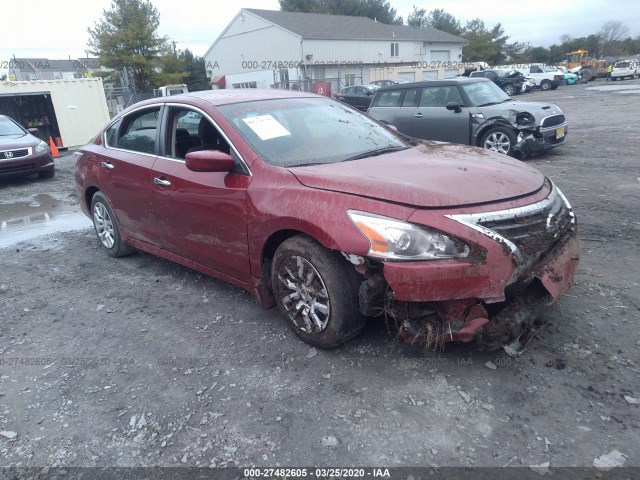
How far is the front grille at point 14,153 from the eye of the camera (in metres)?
9.98

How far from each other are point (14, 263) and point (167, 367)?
3.31 metres

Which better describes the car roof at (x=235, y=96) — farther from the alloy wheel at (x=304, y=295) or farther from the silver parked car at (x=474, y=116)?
the silver parked car at (x=474, y=116)

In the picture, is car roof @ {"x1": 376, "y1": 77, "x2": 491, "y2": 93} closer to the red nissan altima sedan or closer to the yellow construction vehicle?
the red nissan altima sedan

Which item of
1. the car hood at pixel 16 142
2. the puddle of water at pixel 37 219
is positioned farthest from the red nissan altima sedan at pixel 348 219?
the car hood at pixel 16 142

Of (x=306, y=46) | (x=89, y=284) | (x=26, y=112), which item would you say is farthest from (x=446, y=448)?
(x=306, y=46)

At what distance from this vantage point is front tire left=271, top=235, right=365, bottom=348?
2.98 meters

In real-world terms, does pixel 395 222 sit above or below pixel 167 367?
above

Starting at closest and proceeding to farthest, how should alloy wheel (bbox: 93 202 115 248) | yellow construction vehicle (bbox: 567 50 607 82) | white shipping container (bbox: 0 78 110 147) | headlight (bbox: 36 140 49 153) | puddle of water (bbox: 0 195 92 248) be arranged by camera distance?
alloy wheel (bbox: 93 202 115 248) → puddle of water (bbox: 0 195 92 248) → headlight (bbox: 36 140 49 153) → white shipping container (bbox: 0 78 110 147) → yellow construction vehicle (bbox: 567 50 607 82)

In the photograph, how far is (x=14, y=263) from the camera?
215 inches

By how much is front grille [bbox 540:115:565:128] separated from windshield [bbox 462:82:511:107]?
102 cm

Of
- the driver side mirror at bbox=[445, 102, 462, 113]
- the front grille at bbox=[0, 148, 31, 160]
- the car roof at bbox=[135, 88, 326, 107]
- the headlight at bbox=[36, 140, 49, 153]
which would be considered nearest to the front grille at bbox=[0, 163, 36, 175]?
the front grille at bbox=[0, 148, 31, 160]

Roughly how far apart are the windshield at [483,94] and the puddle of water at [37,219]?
24.3 feet

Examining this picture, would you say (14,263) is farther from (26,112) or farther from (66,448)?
(26,112)

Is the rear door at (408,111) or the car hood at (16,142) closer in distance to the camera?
the car hood at (16,142)
